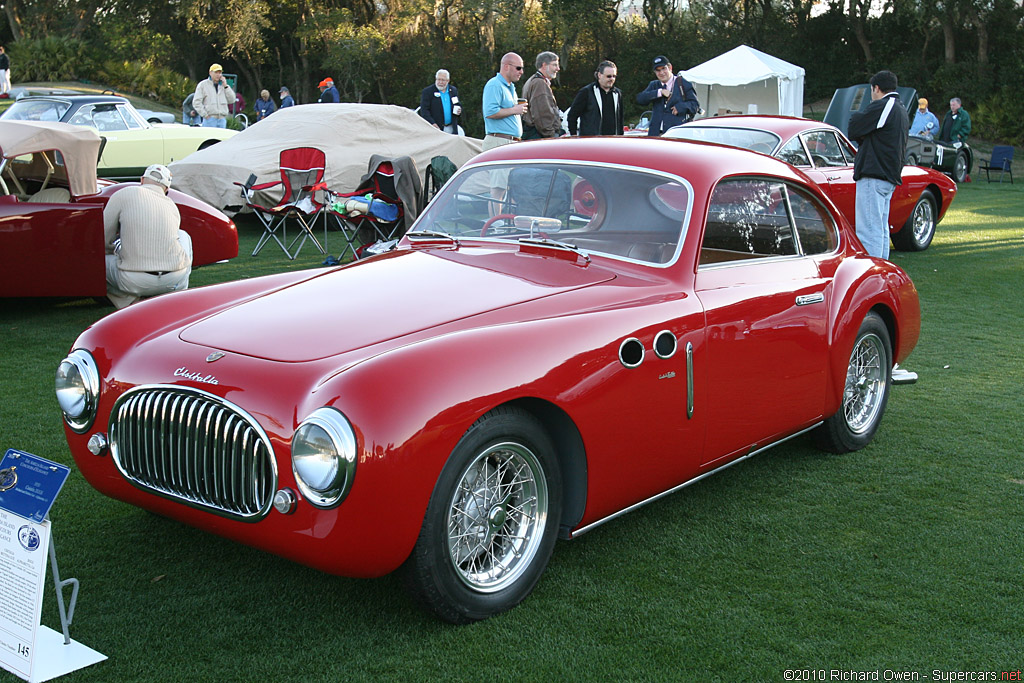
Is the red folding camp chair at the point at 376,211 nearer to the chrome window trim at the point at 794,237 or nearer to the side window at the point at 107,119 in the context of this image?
the side window at the point at 107,119

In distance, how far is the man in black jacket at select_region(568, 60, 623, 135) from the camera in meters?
11.4

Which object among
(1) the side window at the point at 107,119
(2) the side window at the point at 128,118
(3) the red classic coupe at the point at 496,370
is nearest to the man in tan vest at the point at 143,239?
(3) the red classic coupe at the point at 496,370

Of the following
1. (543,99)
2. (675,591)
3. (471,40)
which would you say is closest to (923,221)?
(543,99)

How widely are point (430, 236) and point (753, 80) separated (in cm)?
2427

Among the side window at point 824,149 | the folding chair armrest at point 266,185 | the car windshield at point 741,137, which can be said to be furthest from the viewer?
the folding chair armrest at point 266,185

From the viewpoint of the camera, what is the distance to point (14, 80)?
1421 inches

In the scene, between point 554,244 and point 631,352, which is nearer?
point 631,352

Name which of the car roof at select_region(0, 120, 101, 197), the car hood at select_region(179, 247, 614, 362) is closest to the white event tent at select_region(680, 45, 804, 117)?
the car roof at select_region(0, 120, 101, 197)

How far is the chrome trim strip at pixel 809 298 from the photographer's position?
14.6 ft

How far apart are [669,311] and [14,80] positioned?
38753 mm

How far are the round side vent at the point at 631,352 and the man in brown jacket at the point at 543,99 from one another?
7.39m

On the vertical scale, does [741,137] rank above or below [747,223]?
below

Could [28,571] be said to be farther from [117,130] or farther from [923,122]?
[923,122]

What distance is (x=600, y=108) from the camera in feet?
37.5
